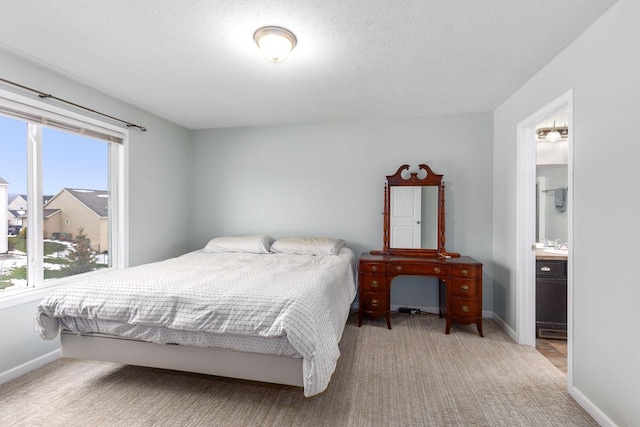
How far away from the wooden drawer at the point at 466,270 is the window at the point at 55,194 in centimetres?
352

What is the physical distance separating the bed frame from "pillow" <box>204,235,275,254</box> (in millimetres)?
1635

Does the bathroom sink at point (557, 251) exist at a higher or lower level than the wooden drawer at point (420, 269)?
higher

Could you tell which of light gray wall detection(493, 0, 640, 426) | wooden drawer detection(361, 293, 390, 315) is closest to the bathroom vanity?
light gray wall detection(493, 0, 640, 426)

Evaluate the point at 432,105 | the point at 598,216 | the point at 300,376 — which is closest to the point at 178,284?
the point at 300,376

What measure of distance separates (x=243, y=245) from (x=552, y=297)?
3271mm

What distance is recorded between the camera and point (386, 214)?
364 centimetres

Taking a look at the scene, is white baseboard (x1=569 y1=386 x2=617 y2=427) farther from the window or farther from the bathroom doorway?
the window

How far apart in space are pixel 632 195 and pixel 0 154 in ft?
13.6

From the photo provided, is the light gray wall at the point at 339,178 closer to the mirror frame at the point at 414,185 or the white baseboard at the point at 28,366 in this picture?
the mirror frame at the point at 414,185

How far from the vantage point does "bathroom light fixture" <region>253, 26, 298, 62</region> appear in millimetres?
1905

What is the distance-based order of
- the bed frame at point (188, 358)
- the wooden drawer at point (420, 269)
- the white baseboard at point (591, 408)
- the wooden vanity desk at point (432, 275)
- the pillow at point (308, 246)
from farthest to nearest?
the pillow at point (308, 246)
the wooden drawer at point (420, 269)
the wooden vanity desk at point (432, 275)
the bed frame at point (188, 358)
the white baseboard at point (591, 408)

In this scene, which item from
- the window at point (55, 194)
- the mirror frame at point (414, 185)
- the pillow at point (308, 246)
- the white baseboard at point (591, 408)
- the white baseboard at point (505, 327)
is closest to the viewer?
the white baseboard at point (591, 408)

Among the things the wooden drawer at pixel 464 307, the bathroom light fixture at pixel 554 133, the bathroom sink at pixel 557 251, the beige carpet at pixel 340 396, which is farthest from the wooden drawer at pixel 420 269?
the bathroom light fixture at pixel 554 133

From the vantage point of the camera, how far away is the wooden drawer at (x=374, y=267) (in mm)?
3176
